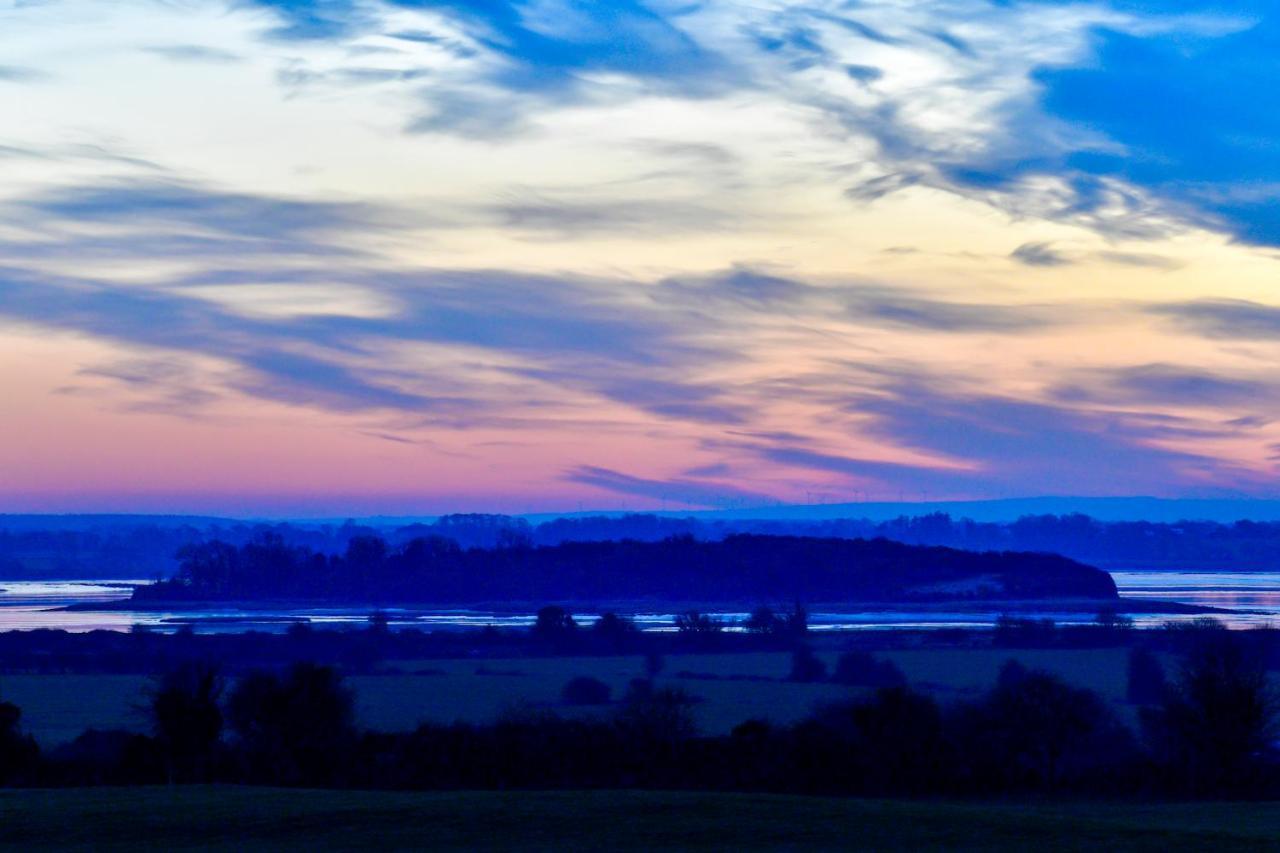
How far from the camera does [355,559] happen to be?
17962 centimetres

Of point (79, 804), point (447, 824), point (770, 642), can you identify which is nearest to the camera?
point (447, 824)

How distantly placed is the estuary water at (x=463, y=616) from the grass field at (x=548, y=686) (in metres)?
23.7

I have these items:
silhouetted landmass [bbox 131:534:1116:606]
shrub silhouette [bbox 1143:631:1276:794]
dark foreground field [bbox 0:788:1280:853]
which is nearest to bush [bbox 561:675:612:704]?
shrub silhouette [bbox 1143:631:1276:794]

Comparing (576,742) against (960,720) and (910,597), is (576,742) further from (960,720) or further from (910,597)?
(910,597)

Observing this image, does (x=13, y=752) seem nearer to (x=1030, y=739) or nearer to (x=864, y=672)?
(x=1030, y=739)

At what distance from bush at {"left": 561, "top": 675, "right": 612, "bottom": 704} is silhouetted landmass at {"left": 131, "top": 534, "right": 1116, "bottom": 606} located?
3738 inches

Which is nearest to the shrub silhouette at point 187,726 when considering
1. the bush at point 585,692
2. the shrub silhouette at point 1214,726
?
the shrub silhouette at point 1214,726

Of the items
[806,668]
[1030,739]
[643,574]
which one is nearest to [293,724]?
[1030,739]

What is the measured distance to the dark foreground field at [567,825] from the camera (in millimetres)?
24203

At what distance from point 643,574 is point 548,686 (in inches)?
4045

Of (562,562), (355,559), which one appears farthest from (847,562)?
(355,559)

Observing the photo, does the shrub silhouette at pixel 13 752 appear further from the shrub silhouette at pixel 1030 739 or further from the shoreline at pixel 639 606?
the shoreline at pixel 639 606

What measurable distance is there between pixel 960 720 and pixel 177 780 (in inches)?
786

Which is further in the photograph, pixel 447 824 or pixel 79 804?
pixel 79 804
